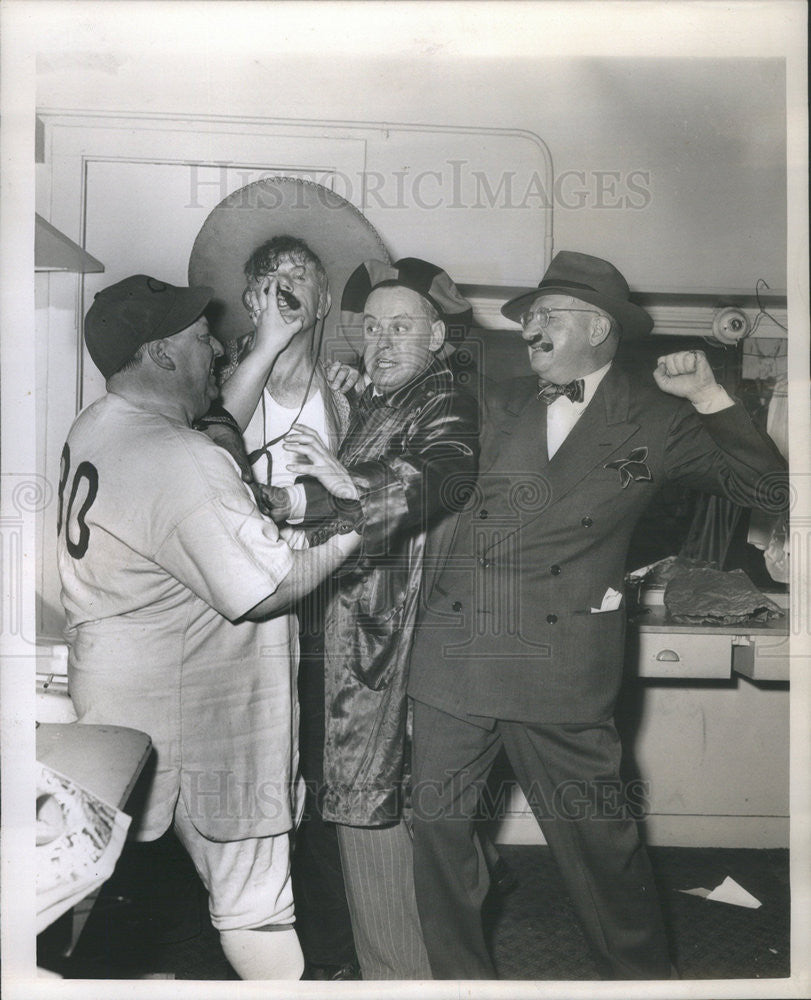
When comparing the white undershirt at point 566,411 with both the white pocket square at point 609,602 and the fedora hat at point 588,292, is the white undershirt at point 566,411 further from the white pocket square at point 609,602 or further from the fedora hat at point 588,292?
the white pocket square at point 609,602

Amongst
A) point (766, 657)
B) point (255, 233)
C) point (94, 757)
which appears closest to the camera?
point (94, 757)

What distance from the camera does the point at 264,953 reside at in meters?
2.08

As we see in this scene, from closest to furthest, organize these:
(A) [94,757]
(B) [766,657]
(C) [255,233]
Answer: (A) [94,757]
(C) [255,233]
(B) [766,657]

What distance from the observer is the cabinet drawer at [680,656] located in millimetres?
2125

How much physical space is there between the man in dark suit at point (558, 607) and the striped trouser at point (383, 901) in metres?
0.04

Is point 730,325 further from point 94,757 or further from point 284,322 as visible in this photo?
point 94,757

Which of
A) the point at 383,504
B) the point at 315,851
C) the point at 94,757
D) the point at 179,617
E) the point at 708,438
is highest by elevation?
the point at 708,438

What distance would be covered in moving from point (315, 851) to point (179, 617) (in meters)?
0.63

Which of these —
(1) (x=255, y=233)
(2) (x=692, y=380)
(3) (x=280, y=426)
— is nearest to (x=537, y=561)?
(2) (x=692, y=380)

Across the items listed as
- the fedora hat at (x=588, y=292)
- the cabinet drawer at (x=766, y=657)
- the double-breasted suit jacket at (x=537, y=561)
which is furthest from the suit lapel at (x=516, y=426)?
the cabinet drawer at (x=766, y=657)

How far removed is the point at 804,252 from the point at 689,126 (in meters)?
0.41

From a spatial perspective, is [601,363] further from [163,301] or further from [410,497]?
[163,301]

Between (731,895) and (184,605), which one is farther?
(731,895)

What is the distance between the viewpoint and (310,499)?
2037mm
